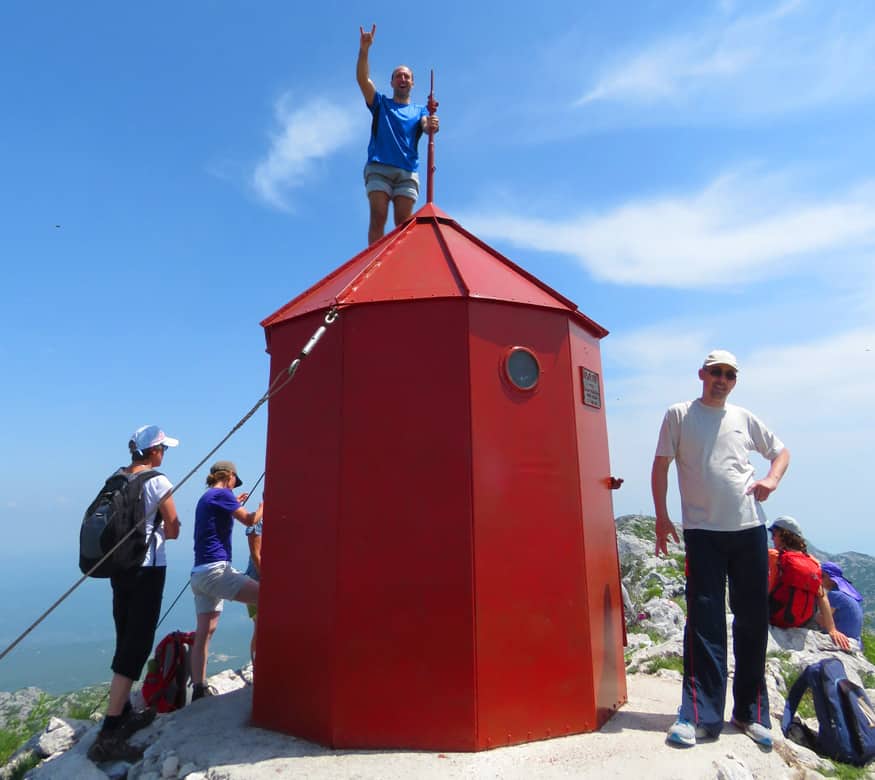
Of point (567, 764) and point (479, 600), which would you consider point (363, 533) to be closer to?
point (479, 600)

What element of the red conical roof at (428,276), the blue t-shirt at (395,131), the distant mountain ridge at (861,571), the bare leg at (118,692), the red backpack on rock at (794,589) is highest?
the blue t-shirt at (395,131)

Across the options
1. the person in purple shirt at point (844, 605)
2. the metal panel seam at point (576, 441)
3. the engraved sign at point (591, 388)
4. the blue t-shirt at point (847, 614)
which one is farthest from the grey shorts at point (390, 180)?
the blue t-shirt at point (847, 614)

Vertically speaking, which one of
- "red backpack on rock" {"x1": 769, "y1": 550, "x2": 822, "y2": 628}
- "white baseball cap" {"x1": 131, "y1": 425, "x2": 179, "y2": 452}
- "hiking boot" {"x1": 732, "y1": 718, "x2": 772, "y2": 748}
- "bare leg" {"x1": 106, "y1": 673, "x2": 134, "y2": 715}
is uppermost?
"white baseball cap" {"x1": 131, "y1": 425, "x2": 179, "y2": 452}

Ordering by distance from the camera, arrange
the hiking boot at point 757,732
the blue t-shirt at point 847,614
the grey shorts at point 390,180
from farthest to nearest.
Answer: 1. the blue t-shirt at point 847,614
2. the grey shorts at point 390,180
3. the hiking boot at point 757,732

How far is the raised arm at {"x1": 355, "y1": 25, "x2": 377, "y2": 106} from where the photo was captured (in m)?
6.77

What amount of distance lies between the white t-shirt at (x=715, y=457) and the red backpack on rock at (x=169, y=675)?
4.37m

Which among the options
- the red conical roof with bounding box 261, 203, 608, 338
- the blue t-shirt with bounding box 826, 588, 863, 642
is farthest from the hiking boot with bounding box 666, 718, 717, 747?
the blue t-shirt with bounding box 826, 588, 863, 642

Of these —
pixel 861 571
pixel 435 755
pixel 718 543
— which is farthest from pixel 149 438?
pixel 861 571

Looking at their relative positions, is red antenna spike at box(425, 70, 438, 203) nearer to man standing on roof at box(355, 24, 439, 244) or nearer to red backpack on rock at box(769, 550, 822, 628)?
man standing on roof at box(355, 24, 439, 244)

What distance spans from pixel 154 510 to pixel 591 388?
357 centimetres

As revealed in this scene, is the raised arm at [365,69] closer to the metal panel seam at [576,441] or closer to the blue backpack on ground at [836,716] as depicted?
the metal panel seam at [576,441]

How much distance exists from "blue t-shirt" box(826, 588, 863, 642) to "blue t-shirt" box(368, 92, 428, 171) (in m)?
7.04

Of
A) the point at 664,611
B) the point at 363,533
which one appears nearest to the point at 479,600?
the point at 363,533

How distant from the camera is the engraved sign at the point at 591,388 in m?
5.27
